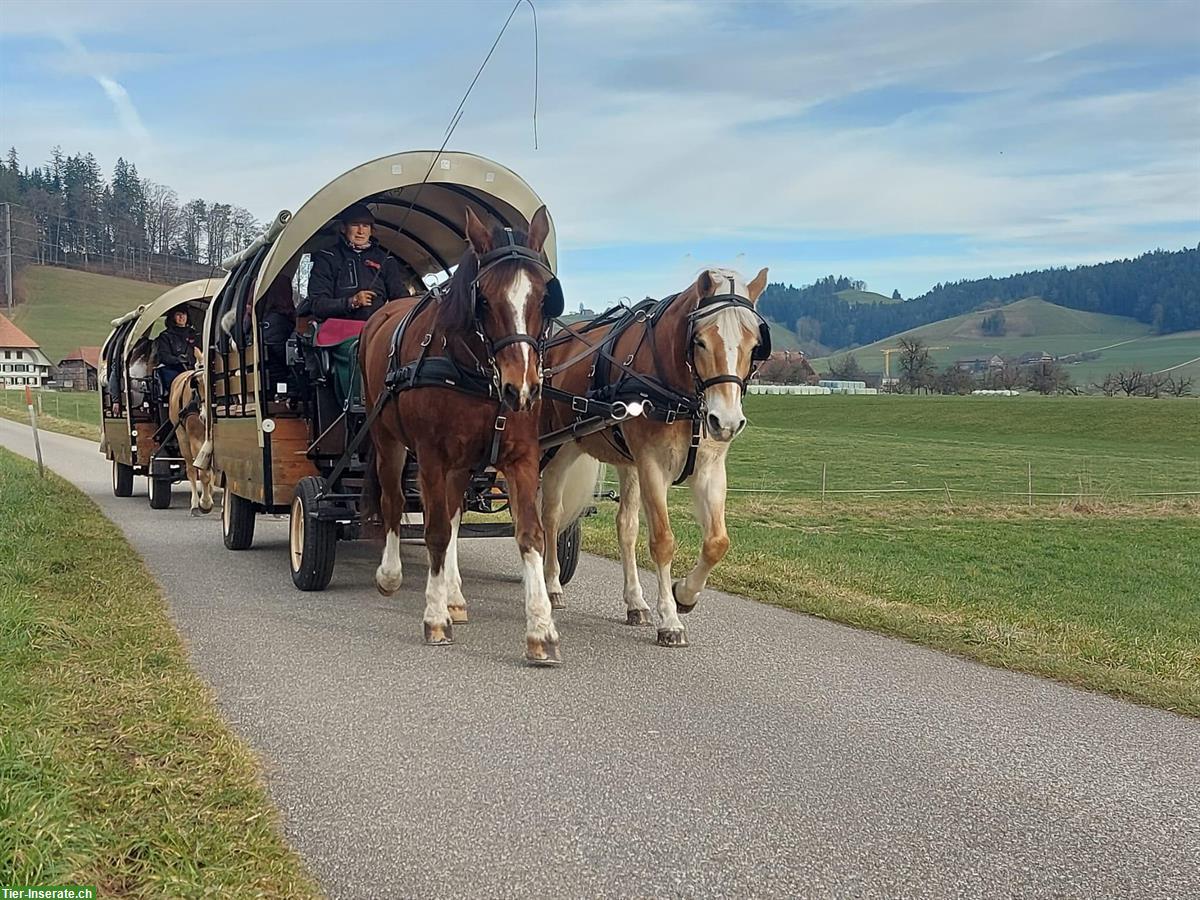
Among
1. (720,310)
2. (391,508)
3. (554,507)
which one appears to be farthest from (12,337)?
(720,310)

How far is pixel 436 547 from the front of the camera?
659 cm

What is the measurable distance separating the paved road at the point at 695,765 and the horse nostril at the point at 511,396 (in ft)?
4.83

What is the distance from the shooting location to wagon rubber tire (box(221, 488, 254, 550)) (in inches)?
403

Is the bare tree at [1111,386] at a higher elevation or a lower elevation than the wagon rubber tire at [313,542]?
higher

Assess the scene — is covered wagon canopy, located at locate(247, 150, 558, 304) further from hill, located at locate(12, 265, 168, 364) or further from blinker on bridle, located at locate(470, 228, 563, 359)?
hill, located at locate(12, 265, 168, 364)

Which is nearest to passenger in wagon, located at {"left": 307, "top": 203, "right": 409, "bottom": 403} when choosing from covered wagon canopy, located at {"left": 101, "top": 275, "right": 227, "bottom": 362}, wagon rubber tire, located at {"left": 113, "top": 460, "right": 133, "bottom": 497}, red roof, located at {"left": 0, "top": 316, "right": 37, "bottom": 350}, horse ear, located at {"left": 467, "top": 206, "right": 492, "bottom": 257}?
horse ear, located at {"left": 467, "top": 206, "right": 492, "bottom": 257}

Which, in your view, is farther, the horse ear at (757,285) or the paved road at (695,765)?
the horse ear at (757,285)

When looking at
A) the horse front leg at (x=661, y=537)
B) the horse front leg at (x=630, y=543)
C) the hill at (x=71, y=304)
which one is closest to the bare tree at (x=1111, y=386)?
the hill at (x=71, y=304)

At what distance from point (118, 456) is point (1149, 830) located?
16044 mm

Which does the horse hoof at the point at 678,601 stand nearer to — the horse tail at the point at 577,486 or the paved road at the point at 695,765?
the paved road at the point at 695,765

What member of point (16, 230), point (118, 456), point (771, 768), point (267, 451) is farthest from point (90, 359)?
point (771, 768)

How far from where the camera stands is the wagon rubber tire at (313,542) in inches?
311

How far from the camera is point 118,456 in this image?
16.6 m

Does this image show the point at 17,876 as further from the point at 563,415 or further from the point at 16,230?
the point at 16,230
